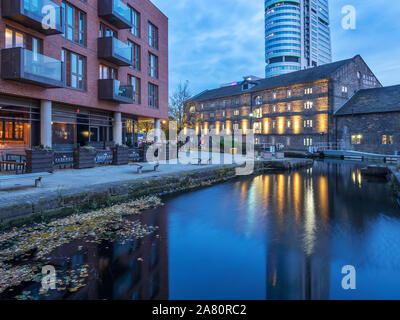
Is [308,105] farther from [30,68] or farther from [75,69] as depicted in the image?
[30,68]

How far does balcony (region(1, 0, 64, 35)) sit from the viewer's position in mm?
11641

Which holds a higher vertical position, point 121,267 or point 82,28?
point 82,28

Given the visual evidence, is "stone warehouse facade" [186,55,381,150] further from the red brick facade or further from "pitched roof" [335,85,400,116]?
the red brick facade

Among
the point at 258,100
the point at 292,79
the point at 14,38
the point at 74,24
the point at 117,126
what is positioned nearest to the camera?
the point at 14,38

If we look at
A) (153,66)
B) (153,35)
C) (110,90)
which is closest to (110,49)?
(110,90)

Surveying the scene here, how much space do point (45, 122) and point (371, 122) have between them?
125 ft

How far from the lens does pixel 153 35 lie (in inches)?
912

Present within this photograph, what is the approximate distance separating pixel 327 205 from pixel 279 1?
12601 cm

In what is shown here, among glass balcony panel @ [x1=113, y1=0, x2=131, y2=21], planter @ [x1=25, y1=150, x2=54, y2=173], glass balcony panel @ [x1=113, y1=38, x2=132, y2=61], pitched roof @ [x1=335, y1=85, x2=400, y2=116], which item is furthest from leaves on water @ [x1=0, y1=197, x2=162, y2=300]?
pitched roof @ [x1=335, y1=85, x2=400, y2=116]

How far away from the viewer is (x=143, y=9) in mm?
21328

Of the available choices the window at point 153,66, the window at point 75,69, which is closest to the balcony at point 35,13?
the window at point 75,69

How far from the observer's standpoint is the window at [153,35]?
74.5 feet

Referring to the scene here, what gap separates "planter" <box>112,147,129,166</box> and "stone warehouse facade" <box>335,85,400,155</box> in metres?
32.9

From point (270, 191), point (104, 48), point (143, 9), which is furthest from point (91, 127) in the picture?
point (270, 191)
